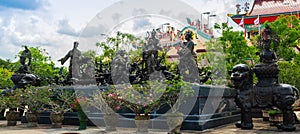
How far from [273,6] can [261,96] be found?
24239 mm

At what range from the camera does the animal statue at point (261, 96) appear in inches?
336

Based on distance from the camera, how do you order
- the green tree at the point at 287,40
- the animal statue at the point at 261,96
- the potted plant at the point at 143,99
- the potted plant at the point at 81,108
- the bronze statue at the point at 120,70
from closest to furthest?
1. the potted plant at the point at 143,99
2. the animal statue at the point at 261,96
3. the potted plant at the point at 81,108
4. the bronze statue at the point at 120,70
5. the green tree at the point at 287,40

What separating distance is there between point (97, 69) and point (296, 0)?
940 inches

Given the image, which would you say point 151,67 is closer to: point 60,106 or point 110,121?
point 110,121

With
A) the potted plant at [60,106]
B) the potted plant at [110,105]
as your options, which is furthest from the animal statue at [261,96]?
the potted plant at [60,106]

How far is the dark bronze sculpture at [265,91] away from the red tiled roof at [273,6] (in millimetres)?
22162

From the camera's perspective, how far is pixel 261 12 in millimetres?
30469

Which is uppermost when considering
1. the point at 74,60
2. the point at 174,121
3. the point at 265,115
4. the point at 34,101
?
the point at 74,60

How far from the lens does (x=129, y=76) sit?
1124 cm

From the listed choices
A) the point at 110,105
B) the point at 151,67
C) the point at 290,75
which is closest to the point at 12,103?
the point at 110,105

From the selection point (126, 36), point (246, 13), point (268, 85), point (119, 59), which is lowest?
point (268, 85)

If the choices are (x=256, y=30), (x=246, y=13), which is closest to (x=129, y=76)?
(x=256, y=30)

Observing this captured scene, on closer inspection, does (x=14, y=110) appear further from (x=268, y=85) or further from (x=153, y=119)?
(x=268, y=85)

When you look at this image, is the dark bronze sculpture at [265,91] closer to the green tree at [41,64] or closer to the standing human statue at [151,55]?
the standing human statue at [151,55]
